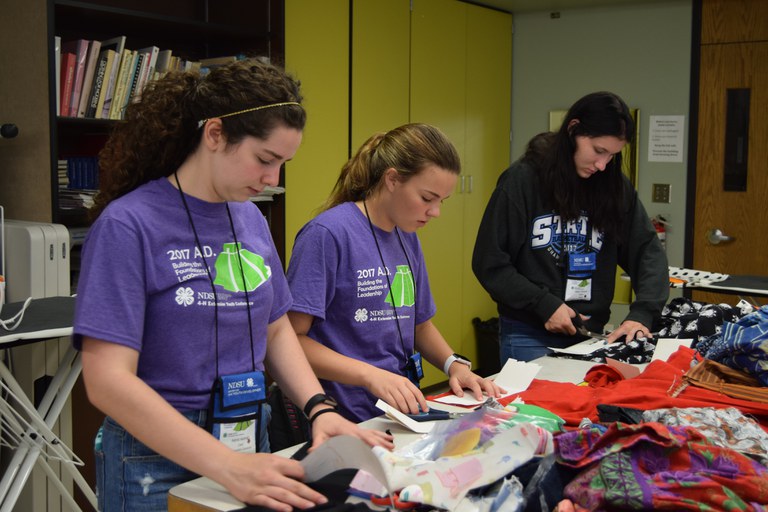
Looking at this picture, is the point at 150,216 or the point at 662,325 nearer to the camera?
the point at 150,216

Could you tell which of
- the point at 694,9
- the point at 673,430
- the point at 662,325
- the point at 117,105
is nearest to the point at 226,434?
the point at 673,430

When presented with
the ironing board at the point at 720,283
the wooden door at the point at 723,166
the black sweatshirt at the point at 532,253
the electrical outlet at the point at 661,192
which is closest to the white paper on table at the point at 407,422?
the black sweatshirt at the point at 532,253

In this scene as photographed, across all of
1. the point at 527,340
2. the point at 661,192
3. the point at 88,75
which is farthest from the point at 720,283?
the point at 88,75

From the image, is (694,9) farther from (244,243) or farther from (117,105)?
(244,243)

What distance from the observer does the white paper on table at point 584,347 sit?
240cm

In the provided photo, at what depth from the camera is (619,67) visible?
504cm

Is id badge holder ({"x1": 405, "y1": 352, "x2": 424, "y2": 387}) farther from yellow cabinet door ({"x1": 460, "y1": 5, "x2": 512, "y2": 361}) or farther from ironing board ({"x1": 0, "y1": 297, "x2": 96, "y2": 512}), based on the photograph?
yellow cabinet door ({"x1": 460, "y1": 5, "x2": 512, "y2": 361})

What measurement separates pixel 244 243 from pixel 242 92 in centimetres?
29

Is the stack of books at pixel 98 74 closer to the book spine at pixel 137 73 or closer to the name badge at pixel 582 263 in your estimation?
the book spine at pixel 137 73

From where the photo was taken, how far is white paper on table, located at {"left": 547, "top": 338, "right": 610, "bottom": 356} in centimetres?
240

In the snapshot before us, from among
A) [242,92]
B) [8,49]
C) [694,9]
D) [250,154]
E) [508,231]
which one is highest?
[694,9]

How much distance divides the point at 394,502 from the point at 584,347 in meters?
1.37

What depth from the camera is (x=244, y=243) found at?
1546 mm

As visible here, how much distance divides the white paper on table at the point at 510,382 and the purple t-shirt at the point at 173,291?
557 mm
